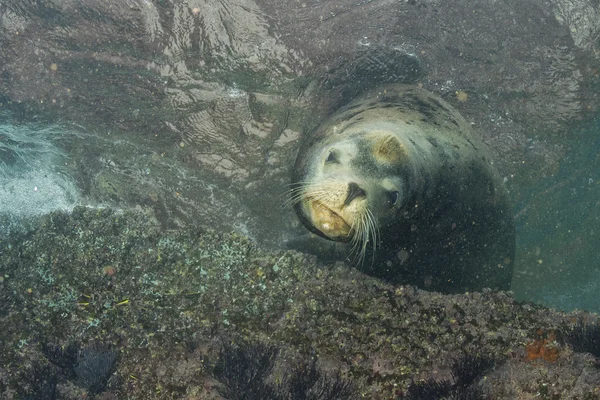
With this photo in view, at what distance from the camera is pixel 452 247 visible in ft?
16.5

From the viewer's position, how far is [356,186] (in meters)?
3.19

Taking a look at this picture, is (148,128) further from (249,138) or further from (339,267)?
(339,267)

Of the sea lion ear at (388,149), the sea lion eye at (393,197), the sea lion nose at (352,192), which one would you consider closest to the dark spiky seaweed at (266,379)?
the sea lion nose at (352,192)

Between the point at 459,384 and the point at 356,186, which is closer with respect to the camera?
the point at 459,384

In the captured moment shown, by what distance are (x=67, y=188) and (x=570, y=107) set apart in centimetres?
806

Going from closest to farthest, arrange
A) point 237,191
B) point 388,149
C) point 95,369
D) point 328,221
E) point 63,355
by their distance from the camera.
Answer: point 95,369, point 63,355, point 328,221, point 388,149, point 237,191

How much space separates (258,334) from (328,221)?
0.97 metres

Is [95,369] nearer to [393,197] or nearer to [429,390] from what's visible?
[429,390]

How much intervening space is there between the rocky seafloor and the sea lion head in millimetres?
400

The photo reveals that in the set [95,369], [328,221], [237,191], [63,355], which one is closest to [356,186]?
[328,221]

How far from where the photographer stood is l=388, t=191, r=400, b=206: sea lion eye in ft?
12.0

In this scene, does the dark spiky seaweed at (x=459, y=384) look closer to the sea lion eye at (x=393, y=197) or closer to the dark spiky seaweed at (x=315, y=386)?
the dark spiky seaweed at (x=315, y=386)

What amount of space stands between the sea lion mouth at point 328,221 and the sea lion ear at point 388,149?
2.27ft

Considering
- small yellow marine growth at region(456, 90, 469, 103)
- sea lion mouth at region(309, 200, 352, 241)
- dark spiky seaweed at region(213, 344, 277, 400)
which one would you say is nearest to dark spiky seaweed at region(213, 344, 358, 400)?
dark spiky seaweed at region(213, 344, 277, 400)
